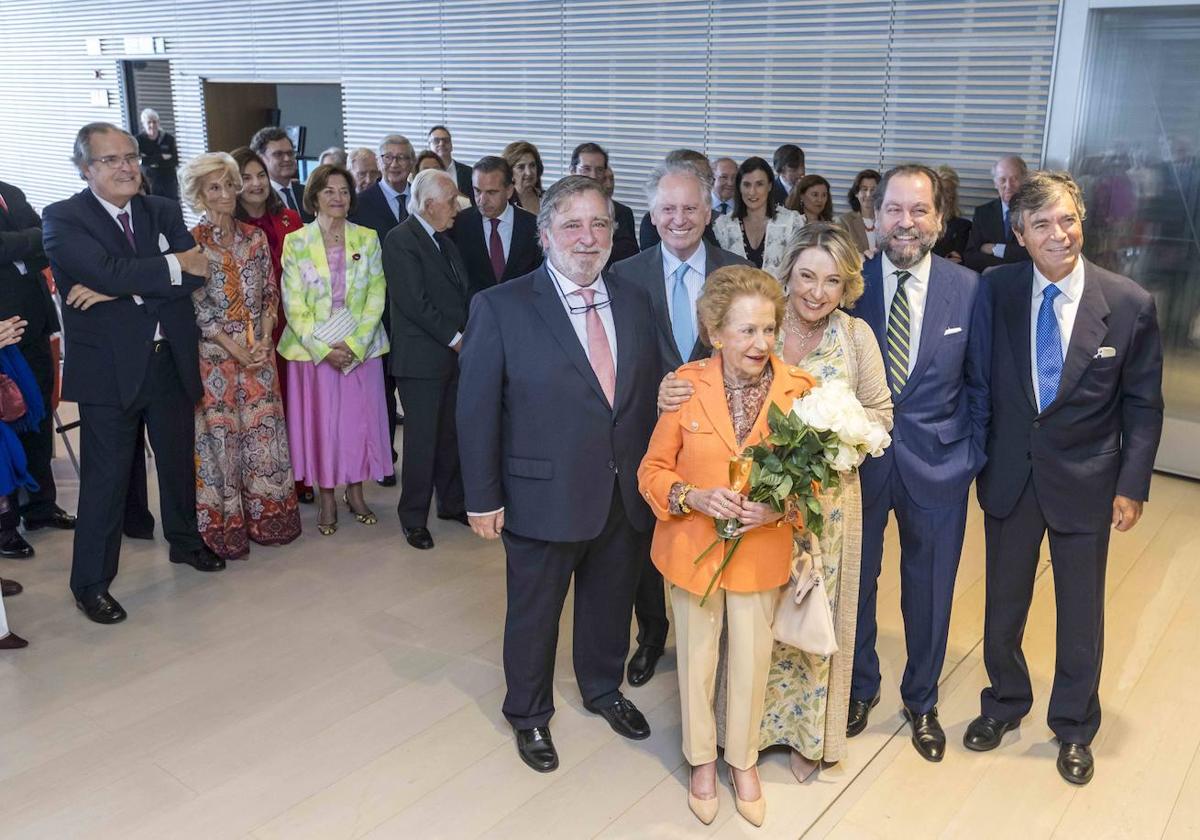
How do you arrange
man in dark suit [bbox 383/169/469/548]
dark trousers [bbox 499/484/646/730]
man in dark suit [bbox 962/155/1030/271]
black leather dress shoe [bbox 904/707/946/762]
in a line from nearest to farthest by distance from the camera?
dark trousers [bbox 499/484/646/730] < black leather dress shoe [bbox 904/707/946/762] < man in dark suit [bbox 383/169/469/548] < man in dark suit [bbox 962/155/1030/271]

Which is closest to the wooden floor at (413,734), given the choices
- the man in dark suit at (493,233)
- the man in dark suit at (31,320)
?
the man in dark suit at (31,320)

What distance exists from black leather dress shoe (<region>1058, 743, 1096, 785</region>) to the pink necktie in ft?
6.25

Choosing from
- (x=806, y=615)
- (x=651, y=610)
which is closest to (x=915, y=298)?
(x=806, y=615)

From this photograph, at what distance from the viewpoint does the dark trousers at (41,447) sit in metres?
5.15

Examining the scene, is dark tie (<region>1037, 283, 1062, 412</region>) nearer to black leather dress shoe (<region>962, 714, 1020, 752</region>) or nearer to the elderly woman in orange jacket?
the elderly woman in orange jacket

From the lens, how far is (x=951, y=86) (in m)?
7.24

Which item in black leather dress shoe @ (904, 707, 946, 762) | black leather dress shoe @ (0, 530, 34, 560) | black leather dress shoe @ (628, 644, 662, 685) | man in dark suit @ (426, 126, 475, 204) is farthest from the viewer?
man in dark suit @ (426, 126, 475, 204)

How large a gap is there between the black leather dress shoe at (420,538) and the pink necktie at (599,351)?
7.61 ft

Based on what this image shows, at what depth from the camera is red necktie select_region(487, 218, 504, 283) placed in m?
5.48

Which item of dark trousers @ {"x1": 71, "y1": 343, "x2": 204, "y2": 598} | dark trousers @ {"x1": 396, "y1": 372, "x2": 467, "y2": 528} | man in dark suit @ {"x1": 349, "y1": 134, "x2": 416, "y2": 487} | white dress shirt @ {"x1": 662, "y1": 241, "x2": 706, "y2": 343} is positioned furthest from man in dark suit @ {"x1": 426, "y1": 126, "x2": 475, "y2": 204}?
white dress shirt @ {"x1": 662, "y1": 241, "x2": 706, "y2": 343}

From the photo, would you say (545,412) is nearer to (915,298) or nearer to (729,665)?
(729,665)

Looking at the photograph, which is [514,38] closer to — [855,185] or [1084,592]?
[855,185]

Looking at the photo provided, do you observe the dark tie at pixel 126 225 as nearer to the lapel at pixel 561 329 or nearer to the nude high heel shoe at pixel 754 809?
the lapel at pixel 561 329

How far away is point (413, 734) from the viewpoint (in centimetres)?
348
